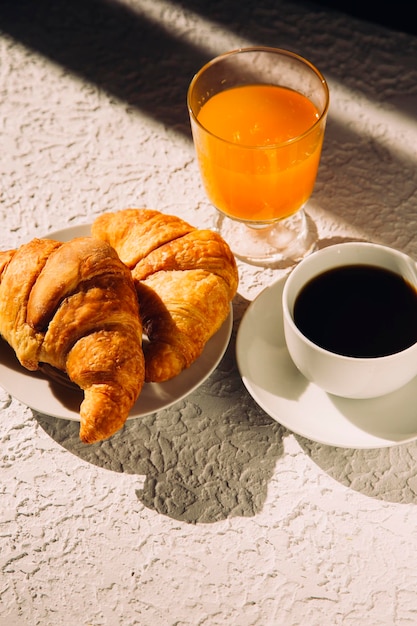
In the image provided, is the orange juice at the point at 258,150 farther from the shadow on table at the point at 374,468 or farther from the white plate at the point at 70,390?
the shadow on table at the point at 374,468

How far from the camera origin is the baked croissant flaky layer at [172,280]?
0.87m

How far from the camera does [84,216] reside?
117cm

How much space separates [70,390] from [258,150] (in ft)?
1.22

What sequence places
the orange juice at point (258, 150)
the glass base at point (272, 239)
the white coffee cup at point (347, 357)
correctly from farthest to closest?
the glass base at point (272, 239)
the orange juice at point (258, 150)
the white coffee cup at point (347, 357)

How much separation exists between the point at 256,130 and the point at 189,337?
1.07 feet

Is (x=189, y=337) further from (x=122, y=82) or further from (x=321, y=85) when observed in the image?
(x=122, y=82)

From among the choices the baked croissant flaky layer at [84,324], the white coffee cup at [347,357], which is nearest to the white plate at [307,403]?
the white coffee cup at [347,357]

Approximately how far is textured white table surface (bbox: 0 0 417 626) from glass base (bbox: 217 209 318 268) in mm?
20

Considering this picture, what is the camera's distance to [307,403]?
34.1 inches

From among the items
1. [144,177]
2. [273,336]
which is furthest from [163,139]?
[273,336]

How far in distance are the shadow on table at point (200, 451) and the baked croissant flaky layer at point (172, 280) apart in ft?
0.32

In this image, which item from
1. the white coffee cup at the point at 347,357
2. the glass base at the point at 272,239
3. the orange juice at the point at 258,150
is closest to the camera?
the white coffee cup at the point at 347,357

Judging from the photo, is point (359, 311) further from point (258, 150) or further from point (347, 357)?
point (258, 150)

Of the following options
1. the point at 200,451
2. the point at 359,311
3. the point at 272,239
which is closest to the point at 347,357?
the point at 359,311
